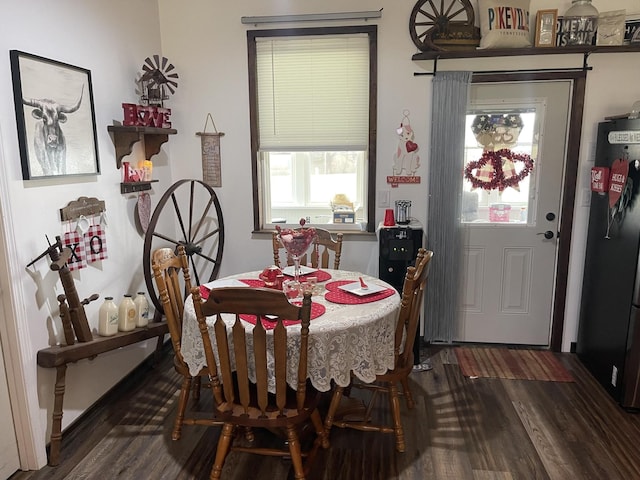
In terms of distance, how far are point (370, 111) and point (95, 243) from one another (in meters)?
2.00

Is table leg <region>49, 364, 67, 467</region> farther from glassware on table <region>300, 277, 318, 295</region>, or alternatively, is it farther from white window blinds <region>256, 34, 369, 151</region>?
white window blinds <region>256, 34, 369, 151</region>

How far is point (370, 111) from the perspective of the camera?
3.29 metres

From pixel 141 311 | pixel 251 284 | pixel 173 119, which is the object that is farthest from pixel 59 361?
pixel 173 119

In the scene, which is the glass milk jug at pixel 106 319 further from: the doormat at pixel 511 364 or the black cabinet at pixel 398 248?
the doormat at pixel 511 364

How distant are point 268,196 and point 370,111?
1015mm

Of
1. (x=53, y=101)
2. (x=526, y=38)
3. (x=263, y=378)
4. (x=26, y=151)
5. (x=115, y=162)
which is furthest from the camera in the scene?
(x=526, y=38)

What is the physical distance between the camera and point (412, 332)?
7.44 feet

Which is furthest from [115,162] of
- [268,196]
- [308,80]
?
[308,80]

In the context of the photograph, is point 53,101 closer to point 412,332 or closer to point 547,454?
point 412,332

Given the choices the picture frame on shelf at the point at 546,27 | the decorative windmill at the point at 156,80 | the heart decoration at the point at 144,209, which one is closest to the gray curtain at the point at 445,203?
the picture frame on shelf at the point at 546,27

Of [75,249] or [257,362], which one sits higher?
[75,249]

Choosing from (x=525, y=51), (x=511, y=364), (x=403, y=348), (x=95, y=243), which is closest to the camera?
(x=403, y=348)

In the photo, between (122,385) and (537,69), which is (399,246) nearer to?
(537,69)

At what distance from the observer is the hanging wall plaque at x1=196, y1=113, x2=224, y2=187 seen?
3.47 metres
